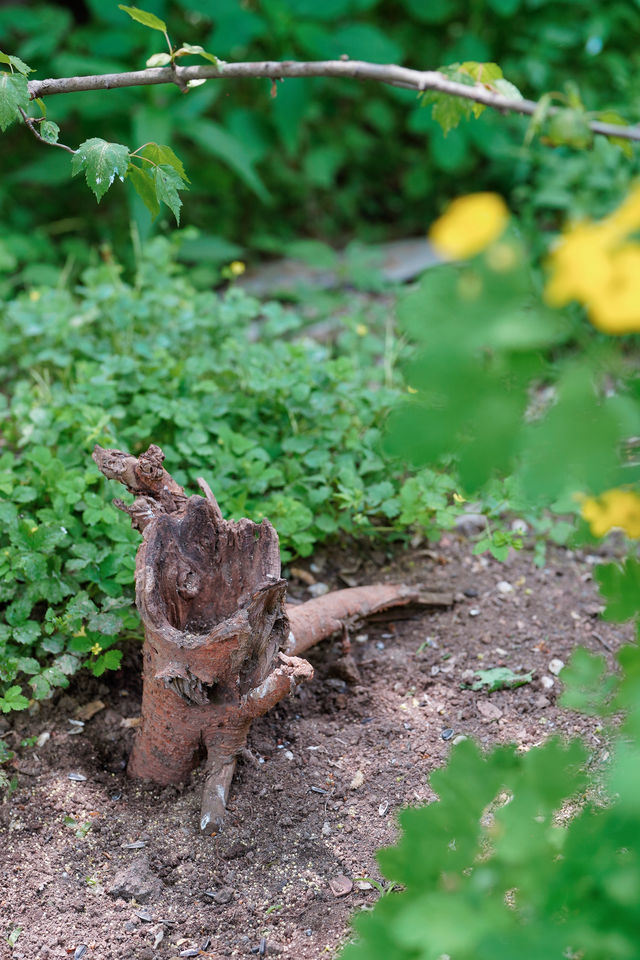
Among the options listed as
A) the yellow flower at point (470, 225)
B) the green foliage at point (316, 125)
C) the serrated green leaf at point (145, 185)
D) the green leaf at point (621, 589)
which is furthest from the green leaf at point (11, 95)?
the green foliage at point (316, 125)

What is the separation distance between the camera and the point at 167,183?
155 cm

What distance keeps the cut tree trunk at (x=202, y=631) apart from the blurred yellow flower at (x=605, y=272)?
981 mm

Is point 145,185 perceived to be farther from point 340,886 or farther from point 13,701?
point 340,886

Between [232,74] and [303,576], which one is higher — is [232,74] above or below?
above

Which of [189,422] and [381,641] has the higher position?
[189,422]

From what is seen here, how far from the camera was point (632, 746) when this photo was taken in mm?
916

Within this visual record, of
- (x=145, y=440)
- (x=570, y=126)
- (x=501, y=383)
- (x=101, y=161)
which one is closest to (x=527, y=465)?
(x=501, y=383)

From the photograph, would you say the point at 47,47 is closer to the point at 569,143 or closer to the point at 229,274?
the point at 229,274

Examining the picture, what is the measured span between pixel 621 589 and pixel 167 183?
1.04 meters

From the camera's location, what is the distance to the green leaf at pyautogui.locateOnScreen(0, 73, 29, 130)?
1.47 m

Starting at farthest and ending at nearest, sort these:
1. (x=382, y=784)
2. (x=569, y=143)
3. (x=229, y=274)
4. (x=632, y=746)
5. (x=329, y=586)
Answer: (x=229, y=274), (x=329, y=586), (x=382, y=784), (x=569, y=143), (x=632, y=746)

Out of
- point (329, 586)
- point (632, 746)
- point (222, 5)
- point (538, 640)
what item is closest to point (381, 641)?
point (329, 586)

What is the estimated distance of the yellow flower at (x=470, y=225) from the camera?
32.8 inches

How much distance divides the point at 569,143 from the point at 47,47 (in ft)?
12.5
